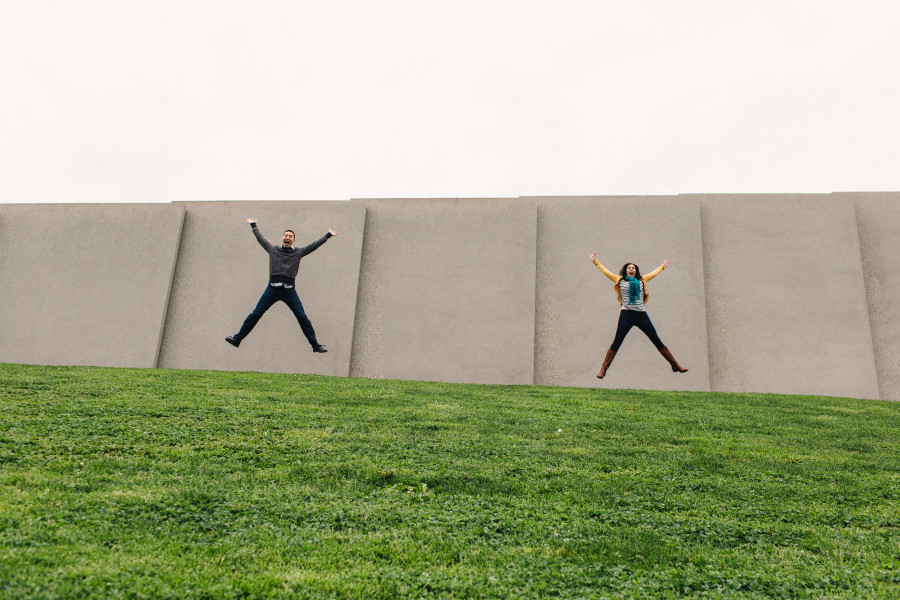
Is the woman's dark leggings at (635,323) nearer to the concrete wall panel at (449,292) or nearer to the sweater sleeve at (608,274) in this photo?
the sweater sleeve at (608,274)

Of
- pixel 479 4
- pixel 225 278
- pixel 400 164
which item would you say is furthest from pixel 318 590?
pixel 400 164

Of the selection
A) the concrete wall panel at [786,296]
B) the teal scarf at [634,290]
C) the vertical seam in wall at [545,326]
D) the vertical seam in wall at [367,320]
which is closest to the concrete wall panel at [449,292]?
the vertical seam in wall at [367,320]

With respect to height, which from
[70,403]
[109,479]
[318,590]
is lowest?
[318,590]

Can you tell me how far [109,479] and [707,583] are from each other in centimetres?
265

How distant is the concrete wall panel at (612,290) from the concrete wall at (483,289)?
0.02m

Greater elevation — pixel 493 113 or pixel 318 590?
pixel 493 113

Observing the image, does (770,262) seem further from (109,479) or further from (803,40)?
(109,479)

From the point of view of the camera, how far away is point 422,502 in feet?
8.79

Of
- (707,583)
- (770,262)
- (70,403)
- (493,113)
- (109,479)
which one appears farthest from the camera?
(493,113)

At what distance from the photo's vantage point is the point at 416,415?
4.66m

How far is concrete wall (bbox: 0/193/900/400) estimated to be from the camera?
30.1ft

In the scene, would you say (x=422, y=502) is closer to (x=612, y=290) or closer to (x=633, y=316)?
(x=633, y=316)

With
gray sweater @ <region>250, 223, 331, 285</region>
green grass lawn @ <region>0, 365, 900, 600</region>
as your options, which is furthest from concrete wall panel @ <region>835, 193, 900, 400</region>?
gray sweater @ <region>250, 223, 331, 285</region>

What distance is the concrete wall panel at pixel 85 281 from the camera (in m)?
10.2
